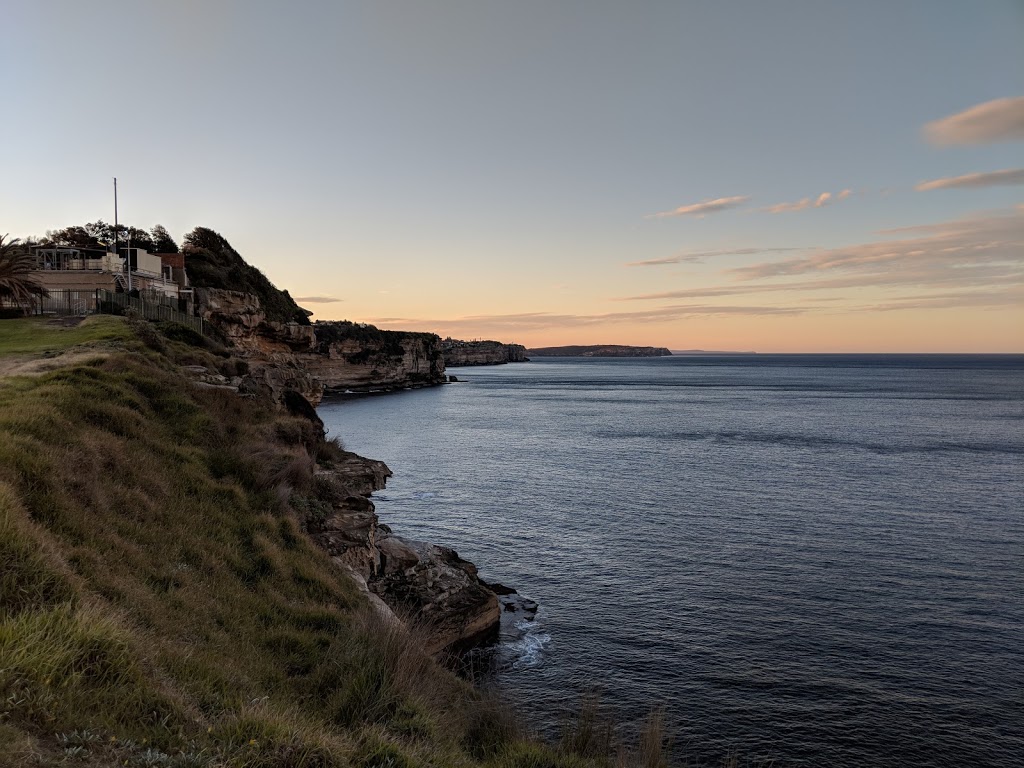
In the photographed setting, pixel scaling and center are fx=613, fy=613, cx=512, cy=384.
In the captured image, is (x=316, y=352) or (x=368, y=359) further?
(x=368, y=359)

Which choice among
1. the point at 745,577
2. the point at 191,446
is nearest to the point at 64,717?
the point at 191,446

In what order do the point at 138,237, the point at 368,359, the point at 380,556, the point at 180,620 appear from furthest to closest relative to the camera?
1. the point at 368,359
2. the point at 138,237
3. the point at 380,556
4. the point at 180,620

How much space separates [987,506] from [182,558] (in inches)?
1620

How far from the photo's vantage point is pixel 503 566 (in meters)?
26.9

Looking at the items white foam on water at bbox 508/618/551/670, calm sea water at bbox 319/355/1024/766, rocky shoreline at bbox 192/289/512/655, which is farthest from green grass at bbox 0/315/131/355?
white foam on water at bbox 508/618/551/670

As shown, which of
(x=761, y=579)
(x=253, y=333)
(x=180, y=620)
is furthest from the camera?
(x=253, y=333)

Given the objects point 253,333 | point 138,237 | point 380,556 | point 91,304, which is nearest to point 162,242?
point 138,237

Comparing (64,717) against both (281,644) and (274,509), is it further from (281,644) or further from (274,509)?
(274,509)

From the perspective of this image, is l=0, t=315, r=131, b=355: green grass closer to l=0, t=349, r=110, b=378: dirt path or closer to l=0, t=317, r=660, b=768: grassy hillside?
l=0, t=349, r=110, b=378: dirt path

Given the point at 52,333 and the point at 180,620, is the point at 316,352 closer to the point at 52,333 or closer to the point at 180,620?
the point at 52,333

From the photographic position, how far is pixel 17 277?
29859 mm

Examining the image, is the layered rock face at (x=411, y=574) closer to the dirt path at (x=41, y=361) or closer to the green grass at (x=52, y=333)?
the dirt path at (x=41, y=361)

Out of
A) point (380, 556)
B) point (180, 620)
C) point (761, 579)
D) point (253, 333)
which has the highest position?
point (253, 333)

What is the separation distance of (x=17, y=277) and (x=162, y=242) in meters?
51.5
